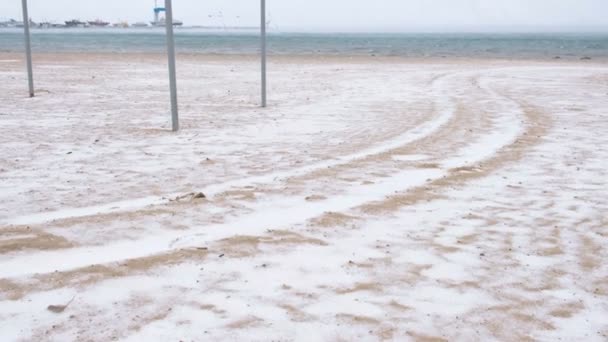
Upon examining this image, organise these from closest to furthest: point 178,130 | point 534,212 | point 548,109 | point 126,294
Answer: point 126,294 < point 534,212 < point 178,130 < point 548,109

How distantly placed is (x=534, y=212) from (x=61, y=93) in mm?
11986

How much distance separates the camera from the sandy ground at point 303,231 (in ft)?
9.93

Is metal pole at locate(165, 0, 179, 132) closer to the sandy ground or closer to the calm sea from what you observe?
the sandy ground

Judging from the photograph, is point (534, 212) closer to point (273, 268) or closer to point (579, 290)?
point (579, 290)

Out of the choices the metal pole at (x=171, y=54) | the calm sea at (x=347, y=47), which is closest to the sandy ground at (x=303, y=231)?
the metal pole at (x=171, y=54)

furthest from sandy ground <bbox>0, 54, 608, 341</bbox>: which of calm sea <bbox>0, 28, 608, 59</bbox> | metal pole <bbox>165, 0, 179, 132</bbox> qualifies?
calm sea <bbox>0, 28, 608, 59</bbox>

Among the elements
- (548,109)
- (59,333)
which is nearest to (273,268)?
(59,333)

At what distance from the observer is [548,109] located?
11414 millimetres

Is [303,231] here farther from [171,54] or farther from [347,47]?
[347,47]

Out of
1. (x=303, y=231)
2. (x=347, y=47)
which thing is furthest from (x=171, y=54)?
(x=347, y=47)

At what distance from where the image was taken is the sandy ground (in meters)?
3.03

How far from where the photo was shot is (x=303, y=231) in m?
4.33

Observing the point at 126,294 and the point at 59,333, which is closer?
the point at 59,333

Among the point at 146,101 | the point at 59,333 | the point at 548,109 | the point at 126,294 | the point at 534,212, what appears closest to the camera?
the point at 59,333
